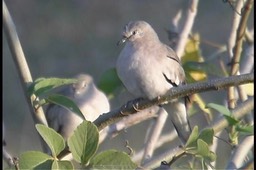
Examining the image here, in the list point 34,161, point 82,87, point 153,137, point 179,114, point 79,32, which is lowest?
point 79,32

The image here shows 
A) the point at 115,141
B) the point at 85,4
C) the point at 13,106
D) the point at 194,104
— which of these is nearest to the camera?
the point at 194,104

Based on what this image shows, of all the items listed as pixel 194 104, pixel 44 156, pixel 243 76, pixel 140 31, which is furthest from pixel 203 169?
pixel 140 31

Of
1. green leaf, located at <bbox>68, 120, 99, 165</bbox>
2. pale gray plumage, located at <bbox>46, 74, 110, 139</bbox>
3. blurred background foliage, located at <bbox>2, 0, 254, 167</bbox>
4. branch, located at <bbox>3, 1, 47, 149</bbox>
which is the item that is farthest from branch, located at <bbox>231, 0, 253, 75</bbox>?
blurred background foliage, located at <bbox>2, 0, 254, 167</bbox>

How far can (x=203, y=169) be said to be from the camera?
1.83 metres

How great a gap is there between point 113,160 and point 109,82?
128 centimetres

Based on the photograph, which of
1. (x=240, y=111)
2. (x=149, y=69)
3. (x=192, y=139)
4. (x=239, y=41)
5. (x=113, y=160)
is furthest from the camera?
(x=149, y=69)

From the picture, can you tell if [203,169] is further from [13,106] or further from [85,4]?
[85,4]

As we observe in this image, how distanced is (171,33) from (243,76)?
1453mm

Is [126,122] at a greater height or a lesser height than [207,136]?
lesser

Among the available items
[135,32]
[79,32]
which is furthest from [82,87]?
[79,32]

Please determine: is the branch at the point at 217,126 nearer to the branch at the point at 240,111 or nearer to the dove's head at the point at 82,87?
the branch at the point at 240,111

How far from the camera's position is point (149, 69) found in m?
2.78

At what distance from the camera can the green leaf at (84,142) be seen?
169cm

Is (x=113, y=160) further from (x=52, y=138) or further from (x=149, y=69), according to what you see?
(x=149, y=69)
